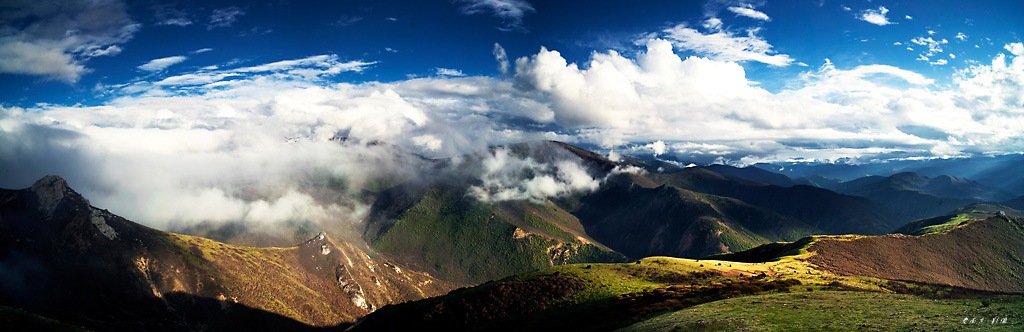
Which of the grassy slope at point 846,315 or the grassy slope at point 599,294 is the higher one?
the grassy slope at point 846,315

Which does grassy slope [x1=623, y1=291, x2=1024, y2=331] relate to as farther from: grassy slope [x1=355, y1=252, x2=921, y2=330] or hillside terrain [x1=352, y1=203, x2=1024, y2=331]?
grassy slope [x1=355, y1=252, x2=921, y2=330]

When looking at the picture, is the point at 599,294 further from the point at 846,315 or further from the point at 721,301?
the point at 846,315

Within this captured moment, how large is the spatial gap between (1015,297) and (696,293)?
44.2 m

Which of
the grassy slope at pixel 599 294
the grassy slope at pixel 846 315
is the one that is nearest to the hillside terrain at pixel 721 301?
the grassy slope at pixel 846 315

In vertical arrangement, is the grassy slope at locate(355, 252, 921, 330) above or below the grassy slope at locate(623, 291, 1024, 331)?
below

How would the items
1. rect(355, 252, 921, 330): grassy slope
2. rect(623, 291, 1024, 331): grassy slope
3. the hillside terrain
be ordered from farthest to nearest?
rect(355, 252, 921, 330): grassy slope → the hillside terrain → rect(623, 291, 1024, 331): grassy slope

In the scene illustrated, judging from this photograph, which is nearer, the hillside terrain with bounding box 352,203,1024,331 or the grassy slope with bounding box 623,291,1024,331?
the grassy slope with bounding box 623,291,1024,331

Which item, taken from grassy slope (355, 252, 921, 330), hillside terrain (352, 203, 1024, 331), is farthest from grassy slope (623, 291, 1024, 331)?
grassy slope (355, 252, 921, 330)

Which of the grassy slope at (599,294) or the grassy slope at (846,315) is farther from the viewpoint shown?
the grassy slope at (599,294)

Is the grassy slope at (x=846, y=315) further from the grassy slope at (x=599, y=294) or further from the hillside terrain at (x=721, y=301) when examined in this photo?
the grassy slope at (x=599, y=294)

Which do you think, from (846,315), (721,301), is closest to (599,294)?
(721,301)

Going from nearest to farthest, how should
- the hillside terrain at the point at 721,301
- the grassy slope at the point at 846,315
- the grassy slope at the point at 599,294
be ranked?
the grassy slope at the point at 846,315, the hillside terrain at the point at 721,301, the grassy slope at the point at 599,294

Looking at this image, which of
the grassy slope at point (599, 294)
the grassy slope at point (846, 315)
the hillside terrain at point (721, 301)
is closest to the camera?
the grassy slope at point (846, 315)

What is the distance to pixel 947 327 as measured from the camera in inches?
1797
